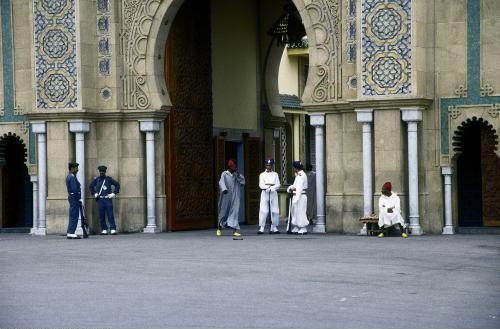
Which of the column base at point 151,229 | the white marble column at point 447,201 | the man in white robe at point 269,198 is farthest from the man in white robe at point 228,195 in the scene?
the white marble column at point 447,201

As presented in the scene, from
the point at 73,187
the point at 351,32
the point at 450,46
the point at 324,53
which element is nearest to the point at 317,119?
the point at 324,53

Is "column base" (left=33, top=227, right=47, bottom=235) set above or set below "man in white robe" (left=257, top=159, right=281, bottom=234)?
below

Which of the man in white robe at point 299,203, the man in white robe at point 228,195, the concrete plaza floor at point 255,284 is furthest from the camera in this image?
the man in white robe at point 228,195

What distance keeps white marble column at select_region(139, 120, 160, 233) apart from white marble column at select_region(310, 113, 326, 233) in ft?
10.0

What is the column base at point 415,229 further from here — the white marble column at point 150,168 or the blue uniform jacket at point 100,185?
the blue uniform jacket at point 100,185

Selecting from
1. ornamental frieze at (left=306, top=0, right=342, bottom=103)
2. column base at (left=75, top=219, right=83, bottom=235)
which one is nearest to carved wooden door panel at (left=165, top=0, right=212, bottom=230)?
column base at (left=75, top=219, right=83, bottom=235)

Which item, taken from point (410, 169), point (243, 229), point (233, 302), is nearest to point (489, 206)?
point (410, 169)

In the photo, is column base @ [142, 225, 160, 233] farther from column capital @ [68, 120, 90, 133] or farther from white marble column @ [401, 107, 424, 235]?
white marble column @ [401, 107, 424, 235]

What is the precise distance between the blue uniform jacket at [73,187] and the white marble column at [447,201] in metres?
6.06

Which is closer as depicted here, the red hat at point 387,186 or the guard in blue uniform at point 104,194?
the red hat at point 387,186

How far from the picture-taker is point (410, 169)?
794 inches

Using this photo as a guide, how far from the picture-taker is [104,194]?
22172mm

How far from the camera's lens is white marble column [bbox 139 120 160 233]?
22.5 metres

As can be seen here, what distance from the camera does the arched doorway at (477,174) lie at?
20.4 meters
